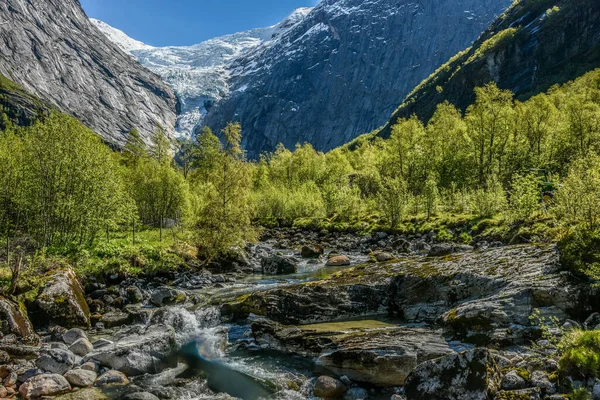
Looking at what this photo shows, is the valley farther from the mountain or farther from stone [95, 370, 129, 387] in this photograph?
the mountain

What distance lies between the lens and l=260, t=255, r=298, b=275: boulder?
30.7 meters

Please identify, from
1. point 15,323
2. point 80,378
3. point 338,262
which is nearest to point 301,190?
point 338,262

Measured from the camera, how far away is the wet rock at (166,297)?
22.1m

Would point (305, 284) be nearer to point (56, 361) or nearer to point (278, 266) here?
point (56, 361)

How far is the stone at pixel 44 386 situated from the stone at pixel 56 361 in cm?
95

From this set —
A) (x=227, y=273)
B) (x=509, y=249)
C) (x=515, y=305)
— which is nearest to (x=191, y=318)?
(x=227, y=273)

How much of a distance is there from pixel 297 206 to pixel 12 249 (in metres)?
48.0

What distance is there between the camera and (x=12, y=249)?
26875 millimetres

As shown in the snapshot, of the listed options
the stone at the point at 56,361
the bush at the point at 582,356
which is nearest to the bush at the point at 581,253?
the bush at the point at 582,356

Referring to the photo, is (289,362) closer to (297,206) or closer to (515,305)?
(515,305)

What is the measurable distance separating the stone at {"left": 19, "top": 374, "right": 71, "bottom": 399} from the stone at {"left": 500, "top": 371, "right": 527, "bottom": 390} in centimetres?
1228

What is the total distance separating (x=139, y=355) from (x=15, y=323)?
20.2 feet

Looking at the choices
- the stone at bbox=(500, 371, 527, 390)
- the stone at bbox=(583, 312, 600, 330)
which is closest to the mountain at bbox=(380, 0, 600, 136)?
the stone at bbox=(583, 312, 600, 330)

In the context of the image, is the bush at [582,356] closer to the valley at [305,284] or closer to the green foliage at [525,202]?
the valley at [305,284]
